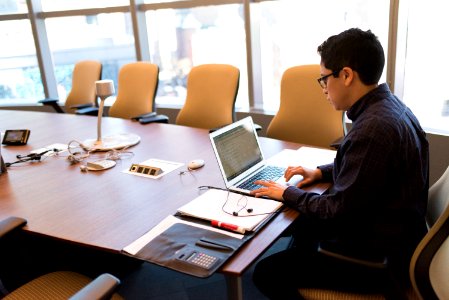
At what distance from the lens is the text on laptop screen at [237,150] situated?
1.64 metres

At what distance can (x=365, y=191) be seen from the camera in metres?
1.27

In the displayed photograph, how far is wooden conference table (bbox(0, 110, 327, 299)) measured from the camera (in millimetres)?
1366

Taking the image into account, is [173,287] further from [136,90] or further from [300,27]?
[300,27]

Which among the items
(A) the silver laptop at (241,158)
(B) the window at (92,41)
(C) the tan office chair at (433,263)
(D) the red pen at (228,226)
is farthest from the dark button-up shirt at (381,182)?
(B) the window at (92,41)

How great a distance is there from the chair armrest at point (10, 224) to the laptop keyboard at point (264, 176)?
2.72 feet

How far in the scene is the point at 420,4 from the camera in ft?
9.70

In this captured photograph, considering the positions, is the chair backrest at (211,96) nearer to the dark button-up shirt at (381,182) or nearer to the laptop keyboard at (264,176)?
the laptop keyboard at (264,176)

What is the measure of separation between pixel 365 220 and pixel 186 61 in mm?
3460

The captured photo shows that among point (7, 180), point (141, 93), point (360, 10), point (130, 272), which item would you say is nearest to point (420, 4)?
point (360, 10)

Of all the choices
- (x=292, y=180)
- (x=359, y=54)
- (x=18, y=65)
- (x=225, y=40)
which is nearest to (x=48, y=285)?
(x=292, y=180)

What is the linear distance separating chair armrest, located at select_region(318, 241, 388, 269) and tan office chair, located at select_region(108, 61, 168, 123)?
2.29 meters

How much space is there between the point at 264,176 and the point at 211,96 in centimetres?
131

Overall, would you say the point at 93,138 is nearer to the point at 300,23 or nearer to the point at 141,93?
the point at 141,93

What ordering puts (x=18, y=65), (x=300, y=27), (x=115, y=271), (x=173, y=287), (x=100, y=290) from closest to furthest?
(x=100, y=290)
(x=173, y=287)
(x=115, y=271)
(x=300, y=27)
(x=18, y=65)
